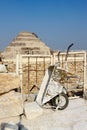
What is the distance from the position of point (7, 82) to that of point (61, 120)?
1.67 meters

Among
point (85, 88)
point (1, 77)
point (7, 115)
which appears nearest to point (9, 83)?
point (1, 77)

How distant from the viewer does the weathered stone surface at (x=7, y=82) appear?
23.3 feet

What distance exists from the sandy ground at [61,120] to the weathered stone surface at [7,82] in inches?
36.2

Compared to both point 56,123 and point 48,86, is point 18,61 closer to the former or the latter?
point 48,86

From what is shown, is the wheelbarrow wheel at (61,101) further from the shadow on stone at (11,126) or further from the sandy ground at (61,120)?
the shadow on stone at (11,126)

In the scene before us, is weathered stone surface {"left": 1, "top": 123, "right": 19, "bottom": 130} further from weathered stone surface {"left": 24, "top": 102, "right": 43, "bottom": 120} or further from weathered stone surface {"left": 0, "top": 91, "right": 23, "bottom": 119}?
weathered stone surface {"left": 24, "top": 102, "right": 43, "bottom": 120}

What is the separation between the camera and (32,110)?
6824 mm

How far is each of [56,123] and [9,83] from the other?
5.43ft

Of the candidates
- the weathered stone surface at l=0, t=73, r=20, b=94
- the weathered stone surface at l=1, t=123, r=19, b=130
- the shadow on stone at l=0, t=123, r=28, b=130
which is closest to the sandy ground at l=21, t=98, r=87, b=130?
the shadow on stone at l=0, t=123, r=28, b=130

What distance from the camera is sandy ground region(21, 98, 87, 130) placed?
6.05 meters

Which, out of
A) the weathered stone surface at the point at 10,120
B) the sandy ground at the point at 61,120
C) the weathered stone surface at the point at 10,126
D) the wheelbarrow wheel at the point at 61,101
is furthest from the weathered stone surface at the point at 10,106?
the wheelbarrow wheel at the point at 61,101

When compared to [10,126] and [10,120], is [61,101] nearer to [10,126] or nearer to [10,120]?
[10,120]

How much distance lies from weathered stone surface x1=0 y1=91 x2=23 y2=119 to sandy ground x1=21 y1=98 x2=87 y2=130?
0.88 feet

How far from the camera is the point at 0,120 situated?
21.2 ft
